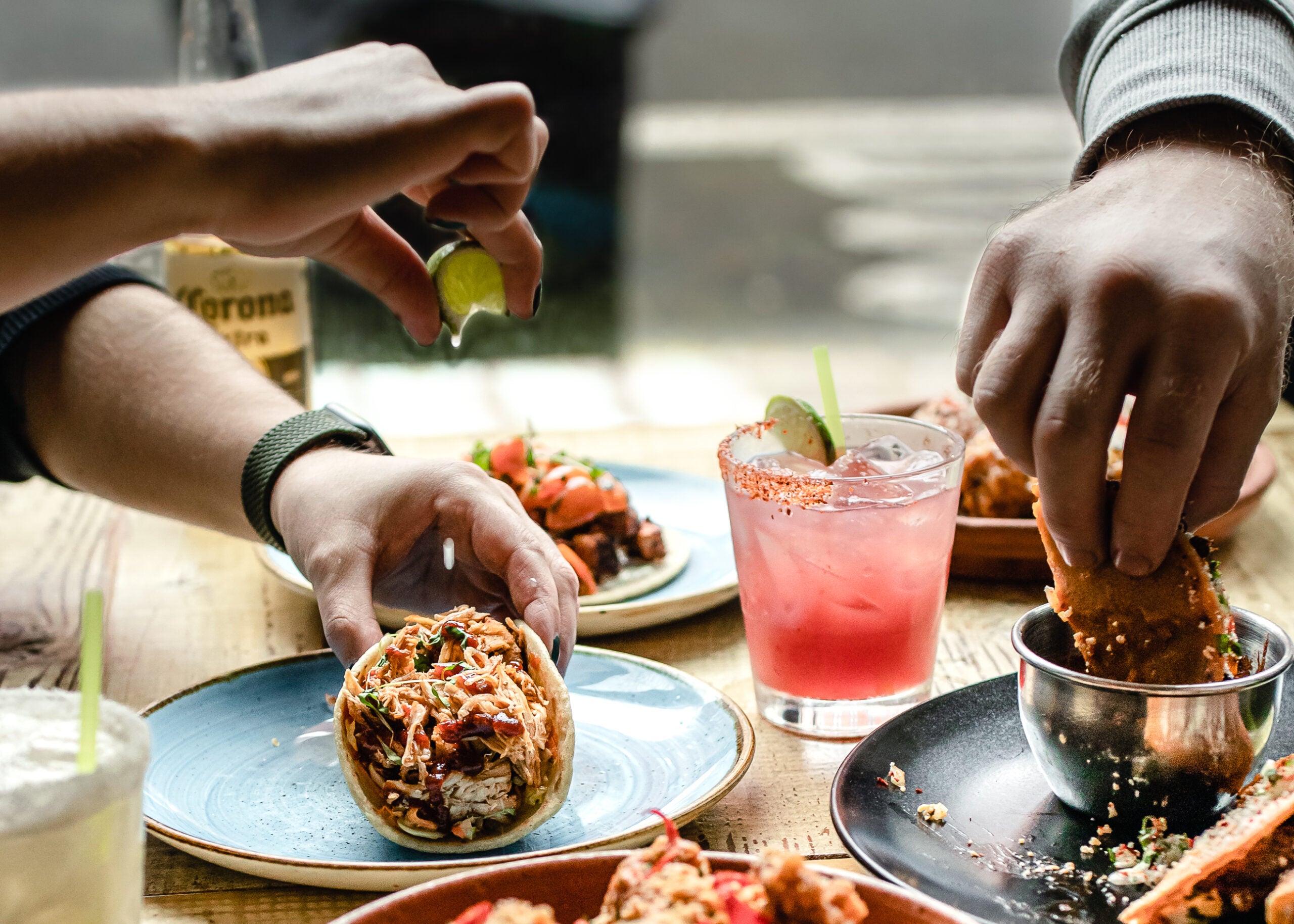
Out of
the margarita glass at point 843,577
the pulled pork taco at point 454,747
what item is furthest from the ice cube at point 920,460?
the pulled pork taco at point 454,747

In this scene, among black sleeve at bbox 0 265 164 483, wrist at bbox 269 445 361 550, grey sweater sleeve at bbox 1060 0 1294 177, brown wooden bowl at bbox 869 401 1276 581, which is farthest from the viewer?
black sleeve at bbox 0 265 164 483

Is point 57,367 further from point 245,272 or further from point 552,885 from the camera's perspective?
point 552,885

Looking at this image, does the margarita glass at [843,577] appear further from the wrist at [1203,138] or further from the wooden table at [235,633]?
the wrist at [1203,138]

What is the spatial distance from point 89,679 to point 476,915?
28 cm

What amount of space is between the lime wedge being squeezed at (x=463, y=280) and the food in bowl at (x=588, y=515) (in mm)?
358

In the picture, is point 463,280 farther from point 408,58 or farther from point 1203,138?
point 1203,138

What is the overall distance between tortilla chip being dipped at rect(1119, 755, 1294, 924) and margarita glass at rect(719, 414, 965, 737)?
471 mm

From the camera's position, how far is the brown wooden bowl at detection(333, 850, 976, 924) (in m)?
0.84

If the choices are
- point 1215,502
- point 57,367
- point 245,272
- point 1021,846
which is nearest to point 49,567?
point 57,367

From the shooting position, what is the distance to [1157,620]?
1159 mm

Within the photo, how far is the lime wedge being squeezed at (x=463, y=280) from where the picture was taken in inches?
61.5

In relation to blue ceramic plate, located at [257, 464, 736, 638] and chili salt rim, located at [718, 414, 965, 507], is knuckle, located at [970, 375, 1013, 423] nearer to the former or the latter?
chili salt rim, located at [718, 414, 965, 507]

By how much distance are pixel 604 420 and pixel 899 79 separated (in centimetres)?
1035

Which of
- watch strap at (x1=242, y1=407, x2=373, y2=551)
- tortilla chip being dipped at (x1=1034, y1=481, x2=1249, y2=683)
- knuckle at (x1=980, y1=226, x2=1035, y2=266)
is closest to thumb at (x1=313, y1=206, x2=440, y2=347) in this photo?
watch strap at (x1=242, y1=407, x2=373, y2=551)
